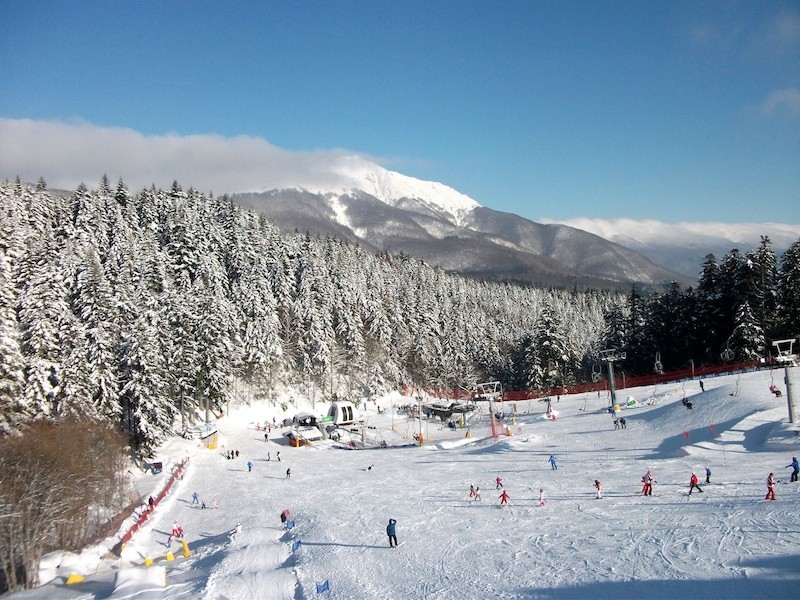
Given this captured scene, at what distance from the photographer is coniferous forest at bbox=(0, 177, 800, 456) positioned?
42.8m

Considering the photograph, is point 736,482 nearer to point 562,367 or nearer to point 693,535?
point 693,535

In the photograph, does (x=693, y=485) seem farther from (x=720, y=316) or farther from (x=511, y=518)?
(x=720, y=316)

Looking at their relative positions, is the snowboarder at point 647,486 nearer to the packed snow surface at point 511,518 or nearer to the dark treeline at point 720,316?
the packed snow surface at point 511,518

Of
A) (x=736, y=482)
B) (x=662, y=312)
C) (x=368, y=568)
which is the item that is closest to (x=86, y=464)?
(x=368, y=568)

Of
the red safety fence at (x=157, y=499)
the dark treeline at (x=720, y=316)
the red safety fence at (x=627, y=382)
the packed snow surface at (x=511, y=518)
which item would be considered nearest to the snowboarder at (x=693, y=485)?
the packed snow surface at (x=511, y=518)

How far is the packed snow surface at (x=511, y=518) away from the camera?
63.1 ft

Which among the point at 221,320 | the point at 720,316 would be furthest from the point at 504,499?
the point at 720,316

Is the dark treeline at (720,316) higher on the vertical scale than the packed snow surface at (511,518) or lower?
higher

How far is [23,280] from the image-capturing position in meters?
46.3

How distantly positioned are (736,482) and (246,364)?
51.9 metres

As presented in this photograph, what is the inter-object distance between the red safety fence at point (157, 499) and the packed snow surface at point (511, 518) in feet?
1.70

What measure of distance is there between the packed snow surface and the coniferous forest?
9.03 m

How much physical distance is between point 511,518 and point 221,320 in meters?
40.3

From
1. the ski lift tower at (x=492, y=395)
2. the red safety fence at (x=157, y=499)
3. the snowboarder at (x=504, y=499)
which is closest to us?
the snowboarder at (x=504, y=499)
